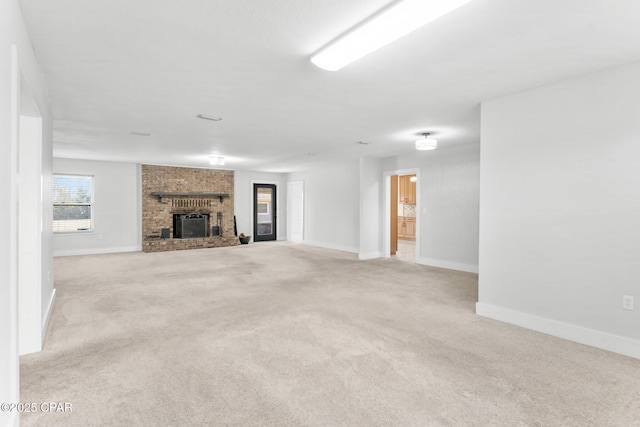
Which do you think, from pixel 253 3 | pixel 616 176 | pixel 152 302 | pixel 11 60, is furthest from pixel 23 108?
pixel 616 176

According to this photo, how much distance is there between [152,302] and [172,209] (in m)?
5.39

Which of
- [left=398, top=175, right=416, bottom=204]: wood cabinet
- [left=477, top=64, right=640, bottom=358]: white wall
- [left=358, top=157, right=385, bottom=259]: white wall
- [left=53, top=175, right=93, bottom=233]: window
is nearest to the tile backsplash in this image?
[left=398, top=175, right=416, bottom=204]: wood cabinet

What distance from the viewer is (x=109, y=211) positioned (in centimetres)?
830

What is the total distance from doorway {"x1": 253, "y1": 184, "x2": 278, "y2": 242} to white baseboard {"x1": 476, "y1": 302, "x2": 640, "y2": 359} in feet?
26.0

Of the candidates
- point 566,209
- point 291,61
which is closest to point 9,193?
point 291,61

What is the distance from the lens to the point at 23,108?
101 inches

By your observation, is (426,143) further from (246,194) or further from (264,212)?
(264,212)

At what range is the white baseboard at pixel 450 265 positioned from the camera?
6.09 meters

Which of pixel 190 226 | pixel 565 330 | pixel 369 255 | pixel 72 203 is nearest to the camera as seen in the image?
pixel 565 330

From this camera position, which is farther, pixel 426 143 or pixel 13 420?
pixel 426 143

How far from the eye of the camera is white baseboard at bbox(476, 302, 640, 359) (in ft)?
8.91

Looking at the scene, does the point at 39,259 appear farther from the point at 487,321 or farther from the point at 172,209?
the point at 172,209

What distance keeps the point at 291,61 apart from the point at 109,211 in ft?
25.0

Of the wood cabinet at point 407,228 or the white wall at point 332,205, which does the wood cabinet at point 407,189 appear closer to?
the wood cabinet at point 407,228
